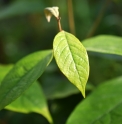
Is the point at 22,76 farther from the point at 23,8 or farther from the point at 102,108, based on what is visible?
the point at 23,8

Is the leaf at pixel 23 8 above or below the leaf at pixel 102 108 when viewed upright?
below

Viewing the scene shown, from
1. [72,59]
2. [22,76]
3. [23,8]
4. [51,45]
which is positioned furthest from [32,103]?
[51,45]

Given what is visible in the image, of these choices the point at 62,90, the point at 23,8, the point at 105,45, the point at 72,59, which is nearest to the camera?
the point at 72,59

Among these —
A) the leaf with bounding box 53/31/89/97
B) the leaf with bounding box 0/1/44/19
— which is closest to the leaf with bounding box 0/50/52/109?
the leaf with bounding box 53/31/89/97

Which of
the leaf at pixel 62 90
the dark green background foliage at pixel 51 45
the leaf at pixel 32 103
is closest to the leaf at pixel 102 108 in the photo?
the dark green background foliage at pixel 51 45

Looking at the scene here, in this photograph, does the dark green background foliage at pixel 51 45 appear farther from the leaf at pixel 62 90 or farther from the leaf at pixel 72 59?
the leaf at pixel 72 59

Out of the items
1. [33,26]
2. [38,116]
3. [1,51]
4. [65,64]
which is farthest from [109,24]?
[65,64]
